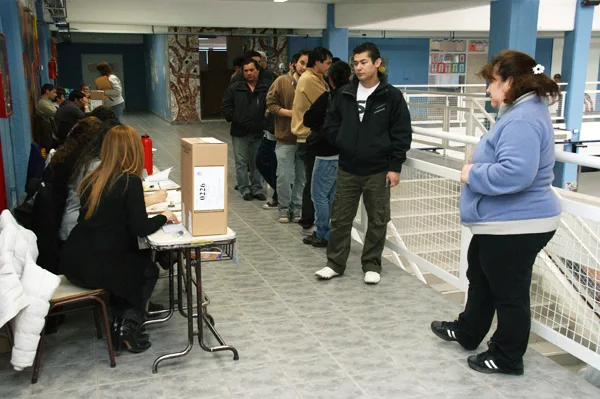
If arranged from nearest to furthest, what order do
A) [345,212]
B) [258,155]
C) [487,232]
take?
[487,232], [345,212], [258,155]

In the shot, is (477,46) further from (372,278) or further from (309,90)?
(372,278)

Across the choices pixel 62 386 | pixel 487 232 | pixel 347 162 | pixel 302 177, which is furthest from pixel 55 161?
pixel 302 177

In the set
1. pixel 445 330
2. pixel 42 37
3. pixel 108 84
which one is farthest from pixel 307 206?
pixel 42 37

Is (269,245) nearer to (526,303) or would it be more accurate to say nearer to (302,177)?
(302,177)

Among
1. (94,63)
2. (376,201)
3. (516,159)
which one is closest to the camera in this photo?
(516,159)

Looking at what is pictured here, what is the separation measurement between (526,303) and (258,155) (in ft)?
12.3

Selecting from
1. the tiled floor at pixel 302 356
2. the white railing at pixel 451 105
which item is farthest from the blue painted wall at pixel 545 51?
the tiled floor at pixel 302 356

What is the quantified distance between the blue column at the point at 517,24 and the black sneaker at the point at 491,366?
20.8ft

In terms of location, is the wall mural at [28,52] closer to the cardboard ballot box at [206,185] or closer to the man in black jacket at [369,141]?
the man in black jacket at [369,141]

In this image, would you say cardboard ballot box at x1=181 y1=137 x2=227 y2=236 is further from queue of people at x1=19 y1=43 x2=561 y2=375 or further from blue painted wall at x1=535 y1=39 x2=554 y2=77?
blue painted wall at x1=535 y1=39 x2=554 y2=77

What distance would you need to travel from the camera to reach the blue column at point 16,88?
19.0 feet

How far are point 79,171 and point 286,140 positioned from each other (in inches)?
103

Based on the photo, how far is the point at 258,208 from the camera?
20.1ft

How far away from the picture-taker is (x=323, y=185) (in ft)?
15.1
